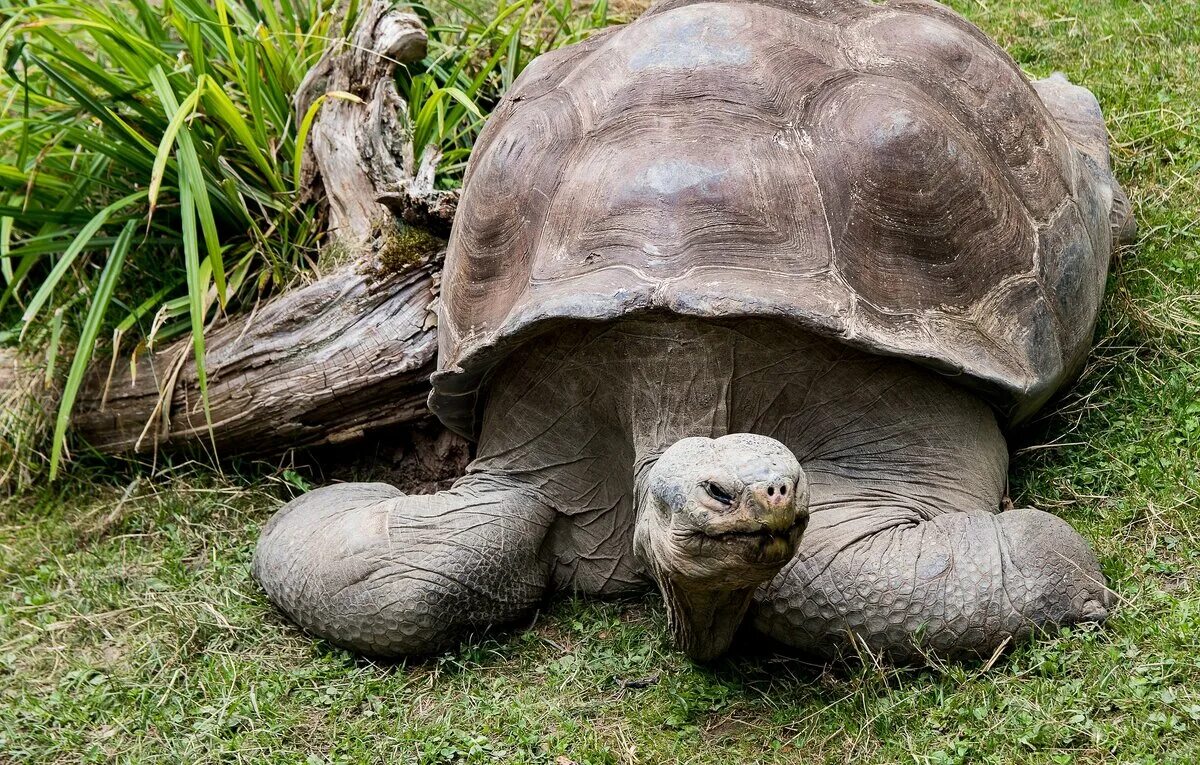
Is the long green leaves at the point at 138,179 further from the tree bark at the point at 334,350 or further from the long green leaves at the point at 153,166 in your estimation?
the tree bark at the point at 334,350

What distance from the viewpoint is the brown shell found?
9.75 feet

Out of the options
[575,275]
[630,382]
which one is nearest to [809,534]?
[630,382]

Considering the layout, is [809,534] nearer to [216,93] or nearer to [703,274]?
[703,274]

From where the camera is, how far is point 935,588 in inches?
114

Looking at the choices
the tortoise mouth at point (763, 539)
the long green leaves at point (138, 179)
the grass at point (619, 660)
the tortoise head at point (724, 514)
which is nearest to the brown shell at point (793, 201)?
the grass at point (619, 660)

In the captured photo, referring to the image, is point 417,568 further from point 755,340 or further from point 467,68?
point 467,68

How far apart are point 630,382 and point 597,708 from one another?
0.84 metres

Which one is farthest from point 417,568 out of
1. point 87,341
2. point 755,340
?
point 87,341

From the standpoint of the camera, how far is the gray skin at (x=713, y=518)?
2.66 meters

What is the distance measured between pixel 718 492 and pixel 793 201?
93 cm

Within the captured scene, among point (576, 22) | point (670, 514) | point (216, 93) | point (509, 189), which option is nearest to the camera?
point (670, 514)

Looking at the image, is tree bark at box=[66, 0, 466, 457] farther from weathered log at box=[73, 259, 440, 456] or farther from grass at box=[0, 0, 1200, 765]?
grass at box=[0, 0, 1200, 765]

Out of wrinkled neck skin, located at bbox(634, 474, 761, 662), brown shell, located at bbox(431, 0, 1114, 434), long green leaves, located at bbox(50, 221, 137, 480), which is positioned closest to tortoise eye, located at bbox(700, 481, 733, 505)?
wrinkled neck skin, located at bbox(634, 474, 761, 662)

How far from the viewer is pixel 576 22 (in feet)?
18.8
